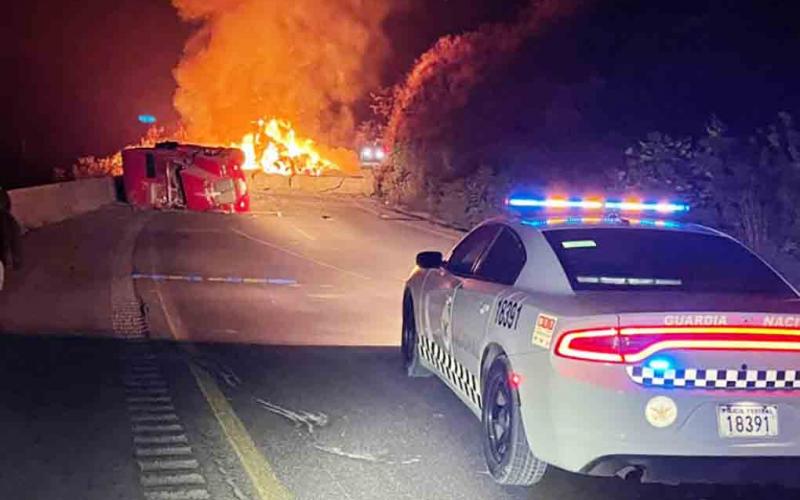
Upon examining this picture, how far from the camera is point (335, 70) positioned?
203 ft

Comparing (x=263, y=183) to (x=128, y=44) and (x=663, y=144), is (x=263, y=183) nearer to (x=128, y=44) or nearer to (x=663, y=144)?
(x=663, y=144)

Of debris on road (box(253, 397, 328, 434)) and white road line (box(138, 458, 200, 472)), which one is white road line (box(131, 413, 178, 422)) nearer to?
debris on road (box(253, 397, 328, 434))

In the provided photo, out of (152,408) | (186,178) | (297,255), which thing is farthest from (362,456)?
(186,178)

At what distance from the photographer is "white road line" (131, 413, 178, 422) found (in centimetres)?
702

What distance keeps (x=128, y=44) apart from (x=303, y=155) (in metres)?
35.2

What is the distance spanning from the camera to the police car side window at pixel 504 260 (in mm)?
6242

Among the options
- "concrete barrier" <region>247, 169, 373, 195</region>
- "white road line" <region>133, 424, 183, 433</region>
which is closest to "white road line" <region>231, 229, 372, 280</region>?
"white road line" <region>133, 424, 183, 433</region>

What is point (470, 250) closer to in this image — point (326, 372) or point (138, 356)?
point (326, 372)

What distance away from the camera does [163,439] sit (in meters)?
6.53

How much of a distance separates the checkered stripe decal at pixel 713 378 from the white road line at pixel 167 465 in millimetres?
2643

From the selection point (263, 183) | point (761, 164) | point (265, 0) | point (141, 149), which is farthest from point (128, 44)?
point (761, 164)

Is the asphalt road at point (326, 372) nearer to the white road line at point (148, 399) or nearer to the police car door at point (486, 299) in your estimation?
the white road line at point (148, 399)

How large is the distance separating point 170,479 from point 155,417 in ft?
4.77

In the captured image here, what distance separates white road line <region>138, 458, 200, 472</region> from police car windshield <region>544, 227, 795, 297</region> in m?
2.45
